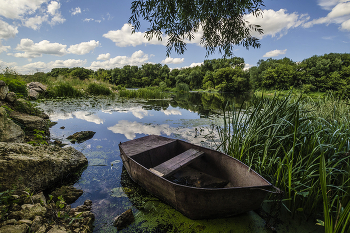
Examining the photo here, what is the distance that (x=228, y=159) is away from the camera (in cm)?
258

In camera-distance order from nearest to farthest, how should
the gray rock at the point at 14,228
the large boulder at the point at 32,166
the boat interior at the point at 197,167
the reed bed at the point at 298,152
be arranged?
1. the gray rock at the point at 14,228
2. the reed bed at the point at 298,152
3. the large boulder at the point at 32,166
4. the boat interior at the point at 197,167

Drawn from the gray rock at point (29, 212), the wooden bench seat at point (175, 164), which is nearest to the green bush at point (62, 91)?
the gray rock at point (29, 212)

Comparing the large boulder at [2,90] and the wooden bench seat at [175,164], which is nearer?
the wooden bench seat at [175,164]

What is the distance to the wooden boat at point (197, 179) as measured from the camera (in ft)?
5.77

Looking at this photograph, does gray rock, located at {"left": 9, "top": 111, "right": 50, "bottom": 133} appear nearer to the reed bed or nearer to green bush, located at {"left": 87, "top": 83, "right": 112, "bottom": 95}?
the reed bed

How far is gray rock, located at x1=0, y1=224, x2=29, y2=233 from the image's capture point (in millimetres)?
1353

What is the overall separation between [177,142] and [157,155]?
559 millimetres

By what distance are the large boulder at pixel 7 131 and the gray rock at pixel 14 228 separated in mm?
2202

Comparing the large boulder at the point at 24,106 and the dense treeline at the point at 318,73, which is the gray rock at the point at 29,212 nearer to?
the large boulder at the point at 24,106

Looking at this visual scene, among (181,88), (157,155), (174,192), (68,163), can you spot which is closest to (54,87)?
(68,163)

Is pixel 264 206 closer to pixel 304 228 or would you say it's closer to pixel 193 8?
pixel 304 228

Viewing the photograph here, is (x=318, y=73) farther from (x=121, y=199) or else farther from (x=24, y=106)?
(x=24, y=106)

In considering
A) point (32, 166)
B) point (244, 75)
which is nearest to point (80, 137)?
point (32, 166)

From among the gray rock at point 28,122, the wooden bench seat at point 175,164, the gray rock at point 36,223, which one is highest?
the gray rock at point 28,122
